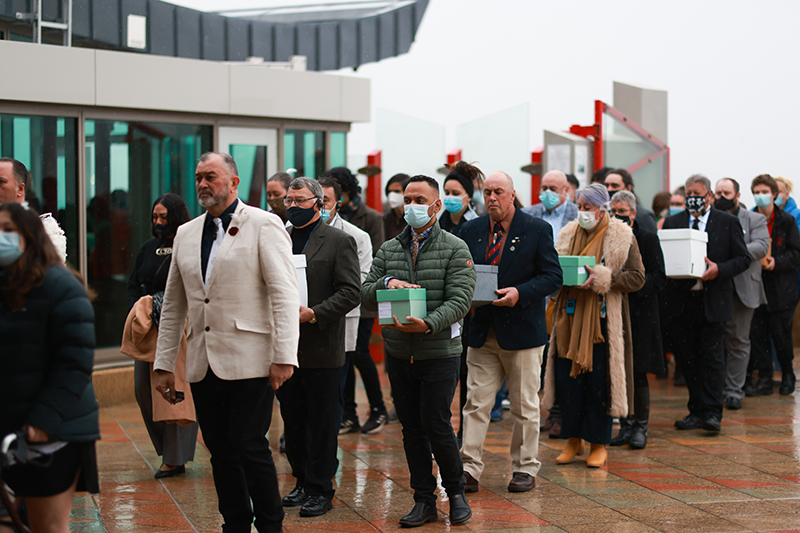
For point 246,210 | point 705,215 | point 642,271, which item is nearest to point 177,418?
point 246,210

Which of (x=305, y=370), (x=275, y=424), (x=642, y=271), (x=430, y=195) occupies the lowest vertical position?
(x=275, y=424)

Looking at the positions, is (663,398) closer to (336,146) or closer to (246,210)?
(336,146)

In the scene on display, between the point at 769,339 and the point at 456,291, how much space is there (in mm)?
6222

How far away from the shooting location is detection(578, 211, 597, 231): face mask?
7070 millimetres

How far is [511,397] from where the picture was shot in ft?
20.9

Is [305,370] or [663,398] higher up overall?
[305,370]

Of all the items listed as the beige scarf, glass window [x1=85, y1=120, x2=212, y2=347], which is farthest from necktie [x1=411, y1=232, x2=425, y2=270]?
glass window [x1=85, y1=120, x2=212, y2=347]

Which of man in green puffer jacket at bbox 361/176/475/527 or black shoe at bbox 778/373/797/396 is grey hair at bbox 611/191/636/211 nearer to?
man in green puffer jacket at bbox 361/176/475/527

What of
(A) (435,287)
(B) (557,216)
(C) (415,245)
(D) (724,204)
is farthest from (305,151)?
(A) (435,287)

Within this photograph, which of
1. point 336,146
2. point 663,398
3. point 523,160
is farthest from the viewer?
point 523,160

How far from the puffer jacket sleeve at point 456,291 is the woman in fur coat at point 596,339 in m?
1.62

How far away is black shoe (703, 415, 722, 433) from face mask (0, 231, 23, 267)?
243 inches

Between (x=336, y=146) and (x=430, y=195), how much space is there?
624 cm

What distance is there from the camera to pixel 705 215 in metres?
8.59
